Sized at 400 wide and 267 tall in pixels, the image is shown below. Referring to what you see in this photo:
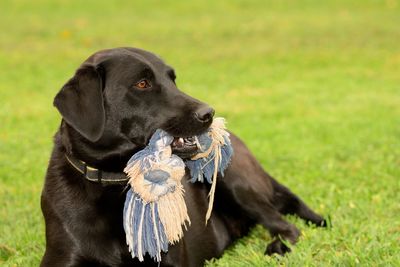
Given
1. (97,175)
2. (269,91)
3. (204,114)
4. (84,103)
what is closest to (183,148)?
(204,114)

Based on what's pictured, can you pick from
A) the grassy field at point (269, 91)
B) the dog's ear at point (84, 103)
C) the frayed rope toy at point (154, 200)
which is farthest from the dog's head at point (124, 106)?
the grassy field at point (269, 91)

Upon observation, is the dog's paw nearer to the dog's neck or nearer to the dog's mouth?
the dog's mouth

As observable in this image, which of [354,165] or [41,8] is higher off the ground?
[354,165]

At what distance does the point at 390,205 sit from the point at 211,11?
62.5 feet

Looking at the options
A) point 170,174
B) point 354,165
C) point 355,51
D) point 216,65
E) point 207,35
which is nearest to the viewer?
point 170,174

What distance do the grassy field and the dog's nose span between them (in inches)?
42.3

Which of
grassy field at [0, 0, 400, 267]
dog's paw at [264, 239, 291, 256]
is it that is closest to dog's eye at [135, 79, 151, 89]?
grassy field at [0, 0, 400, 267]

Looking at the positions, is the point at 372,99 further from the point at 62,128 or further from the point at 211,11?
the point at 211,11

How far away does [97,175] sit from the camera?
3.92m

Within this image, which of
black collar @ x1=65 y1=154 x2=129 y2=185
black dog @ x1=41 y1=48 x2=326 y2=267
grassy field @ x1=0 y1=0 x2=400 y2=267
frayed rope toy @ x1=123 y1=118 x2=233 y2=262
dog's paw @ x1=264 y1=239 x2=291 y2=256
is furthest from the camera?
grassy field @ x1=0 y1=0 x2=400 y2=267

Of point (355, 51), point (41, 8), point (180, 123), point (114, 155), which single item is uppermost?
point (180, 123)

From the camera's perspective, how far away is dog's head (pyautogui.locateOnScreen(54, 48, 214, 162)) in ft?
12.3

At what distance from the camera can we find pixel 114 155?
3.94 meters

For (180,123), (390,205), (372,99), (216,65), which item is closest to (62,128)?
(180,123)
